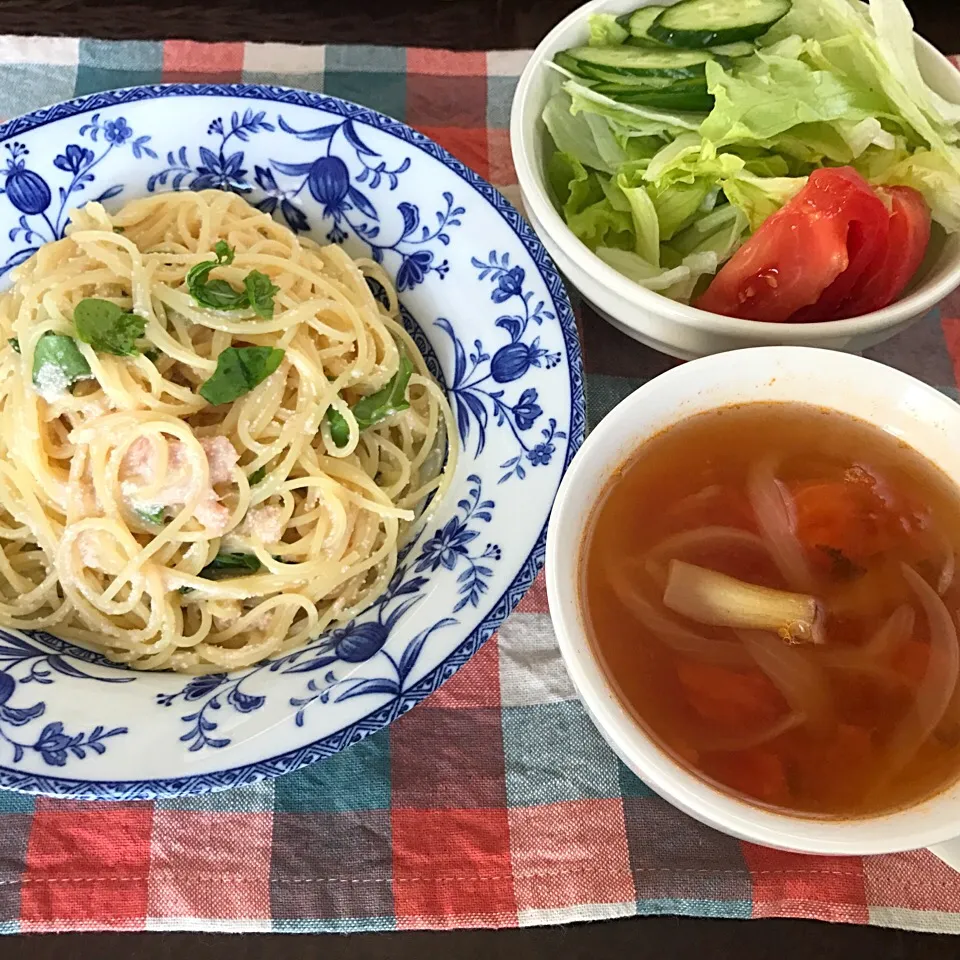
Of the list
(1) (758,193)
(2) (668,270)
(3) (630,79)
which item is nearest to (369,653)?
(2) (668,270)

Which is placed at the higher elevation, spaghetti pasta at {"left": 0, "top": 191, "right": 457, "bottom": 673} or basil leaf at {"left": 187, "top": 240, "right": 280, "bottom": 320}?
basil leaf at {"left": 187, "top": 240, "right": 280, "bottom": 320}

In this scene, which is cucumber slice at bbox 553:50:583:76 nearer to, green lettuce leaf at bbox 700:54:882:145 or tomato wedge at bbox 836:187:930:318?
green lettuce leaf at bbox 700:54:882:145

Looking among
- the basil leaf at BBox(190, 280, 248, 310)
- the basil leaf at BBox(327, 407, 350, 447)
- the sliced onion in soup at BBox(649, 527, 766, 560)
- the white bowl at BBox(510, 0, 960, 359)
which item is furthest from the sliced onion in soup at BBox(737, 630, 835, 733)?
the basil leaf at BBox(190, 280, 248, 310)

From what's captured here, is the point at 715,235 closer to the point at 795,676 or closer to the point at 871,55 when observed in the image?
the point at 871,55

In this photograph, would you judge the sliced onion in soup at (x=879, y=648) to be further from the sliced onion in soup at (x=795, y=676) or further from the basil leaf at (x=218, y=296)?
the basil leaf at (x=218, y=296)

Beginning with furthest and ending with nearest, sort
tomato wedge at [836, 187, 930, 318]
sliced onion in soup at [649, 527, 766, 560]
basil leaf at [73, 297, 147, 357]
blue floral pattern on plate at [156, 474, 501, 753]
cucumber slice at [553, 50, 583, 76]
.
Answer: cucumber slice at [553, 50, 583, 76] < tomato wedge at [836, 187, 930, 318] < basil leaf at [73, 297, 147, 357] < blue floral pattern on plate at [156, 474, 501, 753] < sliced onion in soup at [649, 527, 766, 560]

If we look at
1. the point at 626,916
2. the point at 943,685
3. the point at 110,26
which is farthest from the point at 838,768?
the point at 110,26

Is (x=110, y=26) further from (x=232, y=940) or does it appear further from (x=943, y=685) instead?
(x=943, y=685)

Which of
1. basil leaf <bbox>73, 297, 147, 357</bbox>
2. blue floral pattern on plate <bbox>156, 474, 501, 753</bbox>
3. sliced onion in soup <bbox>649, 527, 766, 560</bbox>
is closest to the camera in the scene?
sliced onion in soup <bbox>649, 527, 766, 560</bbox>
